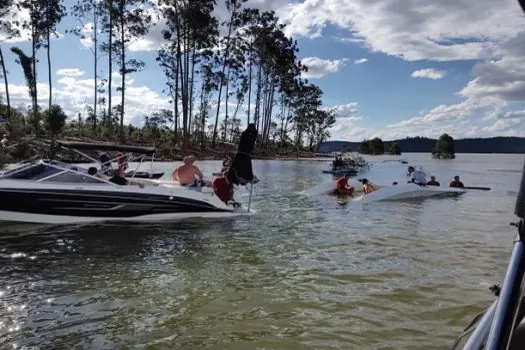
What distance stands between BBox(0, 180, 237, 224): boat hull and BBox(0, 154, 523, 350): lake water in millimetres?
393

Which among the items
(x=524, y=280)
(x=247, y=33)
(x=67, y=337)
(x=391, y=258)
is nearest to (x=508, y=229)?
(x=391, y=258)

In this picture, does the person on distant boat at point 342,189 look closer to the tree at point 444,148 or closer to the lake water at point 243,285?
the lake water at point 243,285

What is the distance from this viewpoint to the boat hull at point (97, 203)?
1117 cm

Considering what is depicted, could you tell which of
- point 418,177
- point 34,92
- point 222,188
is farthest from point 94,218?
point 34,92

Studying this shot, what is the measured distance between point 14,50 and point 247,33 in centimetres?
2978

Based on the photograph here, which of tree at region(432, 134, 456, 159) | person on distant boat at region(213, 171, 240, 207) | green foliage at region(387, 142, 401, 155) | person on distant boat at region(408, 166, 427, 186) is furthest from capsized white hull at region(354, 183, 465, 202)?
green foliage at region(387, 142, 401, 155)

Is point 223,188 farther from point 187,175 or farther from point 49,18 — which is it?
point 49,18

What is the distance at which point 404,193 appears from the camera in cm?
2130

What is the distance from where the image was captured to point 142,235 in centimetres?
1140

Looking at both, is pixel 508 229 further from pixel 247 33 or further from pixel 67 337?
pixel 247 33

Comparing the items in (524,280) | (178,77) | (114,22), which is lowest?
(524,280)

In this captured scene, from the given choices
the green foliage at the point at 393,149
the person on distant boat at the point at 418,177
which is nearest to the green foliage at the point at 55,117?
the person on distant boat at the point at 418,177

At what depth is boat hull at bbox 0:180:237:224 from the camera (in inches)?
440

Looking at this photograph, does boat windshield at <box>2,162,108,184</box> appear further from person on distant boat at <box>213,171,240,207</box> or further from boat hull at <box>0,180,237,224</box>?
person on distant boat at <box>213,171,240,207</box>
